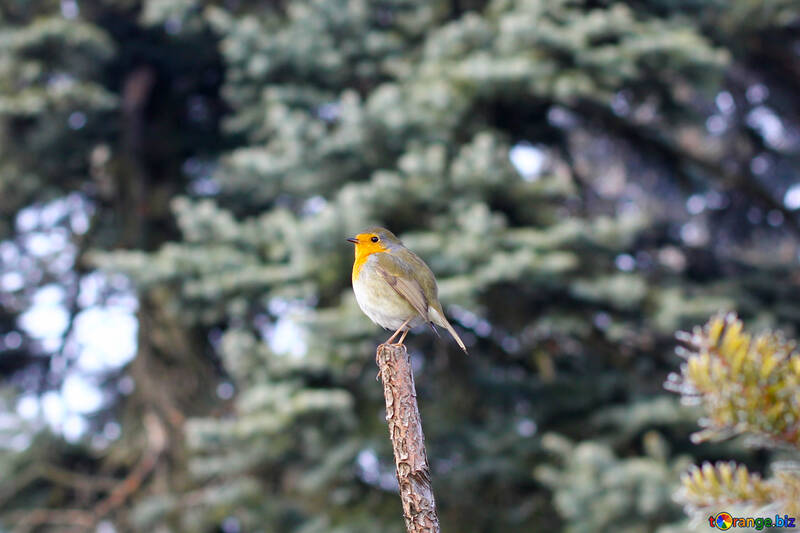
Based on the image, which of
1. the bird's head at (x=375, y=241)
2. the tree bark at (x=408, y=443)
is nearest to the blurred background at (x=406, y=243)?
the bird's head at (x=375, y=241)

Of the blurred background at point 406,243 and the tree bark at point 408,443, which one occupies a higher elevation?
the blurred background at point 406,243

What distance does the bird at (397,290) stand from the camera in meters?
2.77

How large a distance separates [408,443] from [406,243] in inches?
106

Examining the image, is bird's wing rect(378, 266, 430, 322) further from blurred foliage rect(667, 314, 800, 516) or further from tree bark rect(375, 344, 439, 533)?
blurred foliage rect(667, 314, 800, 516)

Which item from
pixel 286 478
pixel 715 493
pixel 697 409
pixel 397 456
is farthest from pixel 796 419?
pixel 286 478

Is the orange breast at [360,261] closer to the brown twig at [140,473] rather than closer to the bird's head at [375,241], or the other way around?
the bird's head at [375,241]

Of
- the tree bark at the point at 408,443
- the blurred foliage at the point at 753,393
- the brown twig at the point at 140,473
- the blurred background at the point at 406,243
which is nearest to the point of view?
the blurred foliage at the point at 753,393

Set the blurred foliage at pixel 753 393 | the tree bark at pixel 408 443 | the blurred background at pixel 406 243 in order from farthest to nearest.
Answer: the blurred background at pixel 406 243, the tree bark at pixel 408 443, the blurred foliage at pixel 753 393

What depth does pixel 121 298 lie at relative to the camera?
6773 millimetres

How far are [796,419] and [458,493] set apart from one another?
13.7 ft

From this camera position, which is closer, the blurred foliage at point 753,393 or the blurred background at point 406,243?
the blurred foliage at point 753,393

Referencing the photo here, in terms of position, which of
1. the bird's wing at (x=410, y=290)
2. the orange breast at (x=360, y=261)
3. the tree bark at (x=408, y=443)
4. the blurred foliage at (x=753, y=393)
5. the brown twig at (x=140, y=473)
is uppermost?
the brown twig at (x=140, y=473)

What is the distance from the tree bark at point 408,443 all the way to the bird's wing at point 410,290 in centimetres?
73

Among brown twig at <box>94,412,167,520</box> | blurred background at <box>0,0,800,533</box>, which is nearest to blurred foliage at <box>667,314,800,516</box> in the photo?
blurred background at <box>0,0,800,533</box>
